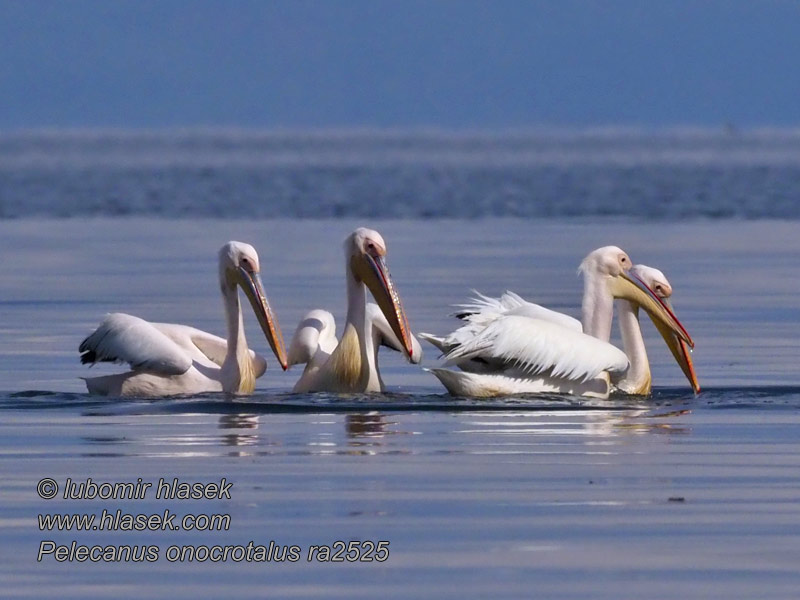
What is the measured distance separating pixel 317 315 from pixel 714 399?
2.09m

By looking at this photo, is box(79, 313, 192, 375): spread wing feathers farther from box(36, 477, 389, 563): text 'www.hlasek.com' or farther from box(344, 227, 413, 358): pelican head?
box(36, 477, 389, 563): text 'www.hlasek.com'

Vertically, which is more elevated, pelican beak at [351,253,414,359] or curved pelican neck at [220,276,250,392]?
pelican beak at [351,253,414,359]

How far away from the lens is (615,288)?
11.1 metres

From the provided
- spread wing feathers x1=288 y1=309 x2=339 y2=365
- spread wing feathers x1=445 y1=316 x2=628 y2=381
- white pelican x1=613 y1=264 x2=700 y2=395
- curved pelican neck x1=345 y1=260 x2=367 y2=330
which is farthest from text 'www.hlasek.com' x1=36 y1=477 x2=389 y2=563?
white pelican x1=613 y1=264 x2=700 y2=395

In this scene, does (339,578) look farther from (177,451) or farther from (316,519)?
(177,451)

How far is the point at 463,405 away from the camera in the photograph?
1002cm

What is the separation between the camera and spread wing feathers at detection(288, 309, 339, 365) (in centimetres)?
1081

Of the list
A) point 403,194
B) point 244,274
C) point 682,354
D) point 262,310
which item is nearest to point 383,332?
point 262,310

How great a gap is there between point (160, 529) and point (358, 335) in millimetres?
3592

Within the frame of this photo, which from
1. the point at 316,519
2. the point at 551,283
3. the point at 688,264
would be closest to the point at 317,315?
the point at 316,519

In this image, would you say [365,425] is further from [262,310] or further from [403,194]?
[403,194]

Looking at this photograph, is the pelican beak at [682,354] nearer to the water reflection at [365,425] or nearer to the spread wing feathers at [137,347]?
the water reflection at [365,425]

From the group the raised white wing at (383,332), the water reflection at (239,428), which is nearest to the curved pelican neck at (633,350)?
the raised white wing at (383,332)

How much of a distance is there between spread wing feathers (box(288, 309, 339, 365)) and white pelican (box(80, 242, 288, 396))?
176 mm
